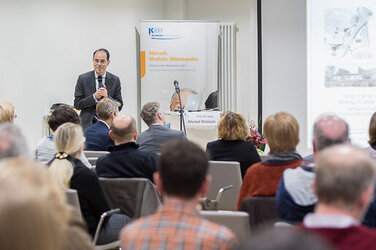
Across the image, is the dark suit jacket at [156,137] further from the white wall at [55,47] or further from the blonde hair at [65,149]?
the white wall at [55,47]

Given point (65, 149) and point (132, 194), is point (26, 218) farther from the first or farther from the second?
point (132, 194)

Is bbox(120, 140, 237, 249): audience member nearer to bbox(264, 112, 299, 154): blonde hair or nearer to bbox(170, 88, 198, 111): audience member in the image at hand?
bbox(264, 112, 299, 154): blonde hair

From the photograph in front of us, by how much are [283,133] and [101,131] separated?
8.10ft

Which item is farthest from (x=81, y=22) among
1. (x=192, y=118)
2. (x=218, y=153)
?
(x=218, y=153)

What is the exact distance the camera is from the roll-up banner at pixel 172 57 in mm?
8461

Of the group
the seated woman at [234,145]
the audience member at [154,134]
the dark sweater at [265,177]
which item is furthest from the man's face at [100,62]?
the dark sweater at [265,177]

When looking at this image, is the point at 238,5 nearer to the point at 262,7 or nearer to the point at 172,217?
the point at 262,7

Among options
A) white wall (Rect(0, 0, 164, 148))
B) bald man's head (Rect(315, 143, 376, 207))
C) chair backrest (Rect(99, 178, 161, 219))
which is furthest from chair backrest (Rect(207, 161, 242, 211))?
white wall (Rect(0, 0, 164, 148))

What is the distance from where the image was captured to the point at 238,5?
30.5 feet

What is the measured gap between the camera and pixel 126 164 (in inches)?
138

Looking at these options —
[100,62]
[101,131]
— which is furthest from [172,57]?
[101,131]

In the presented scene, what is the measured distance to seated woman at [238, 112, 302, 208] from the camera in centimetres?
289

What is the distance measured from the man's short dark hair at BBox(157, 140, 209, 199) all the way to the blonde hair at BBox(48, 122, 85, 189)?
1.32m

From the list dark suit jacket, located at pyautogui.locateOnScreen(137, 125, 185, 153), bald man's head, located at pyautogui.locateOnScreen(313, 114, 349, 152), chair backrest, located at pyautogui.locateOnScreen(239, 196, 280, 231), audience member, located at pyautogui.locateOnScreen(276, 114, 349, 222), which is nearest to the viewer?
audience member, located at pyautogui.locateOnScreen(276, 114, 349, 222)
